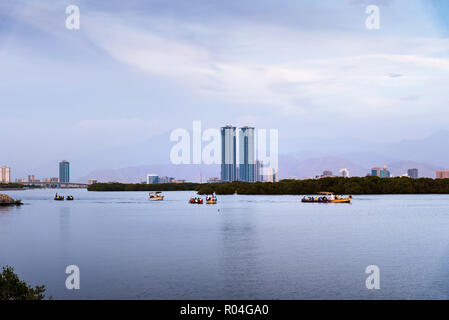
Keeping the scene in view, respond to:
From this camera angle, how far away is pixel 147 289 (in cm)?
2881

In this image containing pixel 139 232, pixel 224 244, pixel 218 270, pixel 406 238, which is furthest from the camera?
pixel 139 232

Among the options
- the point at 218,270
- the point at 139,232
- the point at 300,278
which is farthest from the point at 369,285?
the point at 139,232
